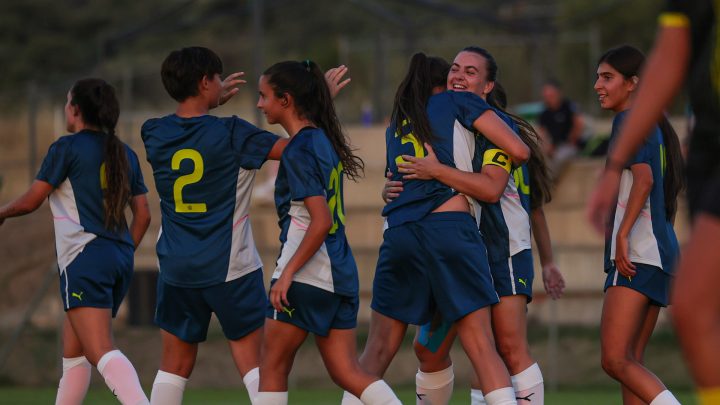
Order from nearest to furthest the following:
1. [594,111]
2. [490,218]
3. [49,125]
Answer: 1. [490,218]
2. [594,111]
3. [49,125]

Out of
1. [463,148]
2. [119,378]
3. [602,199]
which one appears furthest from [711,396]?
[119,378]

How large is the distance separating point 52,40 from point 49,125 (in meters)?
8.71

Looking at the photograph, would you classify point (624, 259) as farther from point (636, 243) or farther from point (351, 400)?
point (351, 400)

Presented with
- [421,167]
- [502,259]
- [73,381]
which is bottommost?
[73,381]

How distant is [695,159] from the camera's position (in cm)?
390

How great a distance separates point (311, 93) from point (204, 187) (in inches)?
27.9

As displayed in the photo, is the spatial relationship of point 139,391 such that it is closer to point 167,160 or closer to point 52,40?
point 167,160

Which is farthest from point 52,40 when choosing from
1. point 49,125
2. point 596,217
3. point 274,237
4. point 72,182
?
point 596,217

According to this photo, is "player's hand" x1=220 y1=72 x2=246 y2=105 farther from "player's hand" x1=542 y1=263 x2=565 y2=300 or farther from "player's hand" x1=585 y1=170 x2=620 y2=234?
"player's hand" x1=585 y1=170 x2=620 y2=234

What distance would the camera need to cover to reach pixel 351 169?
6.11 meters

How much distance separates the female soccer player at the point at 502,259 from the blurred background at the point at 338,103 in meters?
1.44

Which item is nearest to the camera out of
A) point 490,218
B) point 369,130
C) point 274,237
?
point 490,218

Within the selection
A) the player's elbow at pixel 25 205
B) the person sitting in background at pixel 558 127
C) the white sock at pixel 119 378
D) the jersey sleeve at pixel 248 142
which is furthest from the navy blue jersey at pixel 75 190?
the person sitting in background at pixel 558 127

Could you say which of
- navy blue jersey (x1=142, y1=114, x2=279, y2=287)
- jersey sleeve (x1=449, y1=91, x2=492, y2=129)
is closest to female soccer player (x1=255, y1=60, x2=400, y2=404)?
navy blue jersey (x1=142, y1=114, x2=279, y2=287)
